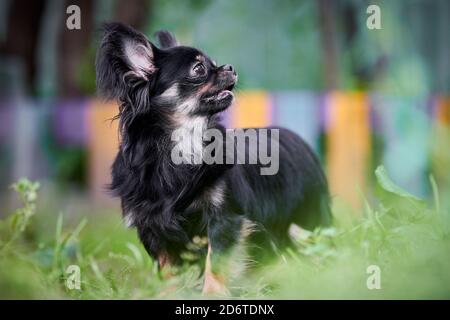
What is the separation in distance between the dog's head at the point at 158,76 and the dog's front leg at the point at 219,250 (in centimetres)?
49

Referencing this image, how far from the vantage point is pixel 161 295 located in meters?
2.98

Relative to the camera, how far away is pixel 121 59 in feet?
10.1

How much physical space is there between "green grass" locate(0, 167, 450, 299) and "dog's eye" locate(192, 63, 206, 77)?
75 cm

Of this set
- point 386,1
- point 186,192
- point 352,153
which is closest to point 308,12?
point 352,153

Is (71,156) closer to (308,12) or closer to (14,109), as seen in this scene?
(14,109)

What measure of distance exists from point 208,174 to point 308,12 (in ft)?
7.11

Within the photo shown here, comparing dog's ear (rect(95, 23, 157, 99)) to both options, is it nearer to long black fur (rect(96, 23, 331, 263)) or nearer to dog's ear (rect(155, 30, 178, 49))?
long black fur (rect(96, 23, 331, 263))

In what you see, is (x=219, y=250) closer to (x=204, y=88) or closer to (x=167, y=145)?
(x=167, y=145)

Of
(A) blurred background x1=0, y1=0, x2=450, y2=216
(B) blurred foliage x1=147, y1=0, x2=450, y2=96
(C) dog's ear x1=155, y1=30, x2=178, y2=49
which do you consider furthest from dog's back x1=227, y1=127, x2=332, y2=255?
(B) blurred foliage x1=147, y1=0, x2=450, y2=96

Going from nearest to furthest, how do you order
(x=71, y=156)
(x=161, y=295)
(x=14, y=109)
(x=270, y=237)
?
(x=161, y=295) → (x=270, y=237) → (x=14, y=109) → (x=71, y=156)

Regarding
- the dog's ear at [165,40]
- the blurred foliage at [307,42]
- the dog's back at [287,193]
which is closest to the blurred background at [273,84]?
the blurred foliage at [307,42]

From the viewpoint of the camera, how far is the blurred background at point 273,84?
166 inches

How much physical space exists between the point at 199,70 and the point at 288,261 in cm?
99

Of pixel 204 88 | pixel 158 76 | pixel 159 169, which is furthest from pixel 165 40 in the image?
pixel 159 169
